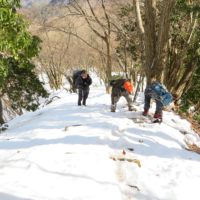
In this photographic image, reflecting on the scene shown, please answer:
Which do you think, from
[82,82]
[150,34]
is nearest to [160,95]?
[150,34]

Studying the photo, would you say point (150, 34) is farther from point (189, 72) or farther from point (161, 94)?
point (189, 72)

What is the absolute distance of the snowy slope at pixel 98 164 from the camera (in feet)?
6.34

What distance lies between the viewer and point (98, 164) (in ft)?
8.00

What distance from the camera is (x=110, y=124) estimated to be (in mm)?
3961

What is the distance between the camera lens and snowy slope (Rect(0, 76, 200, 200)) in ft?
6.34

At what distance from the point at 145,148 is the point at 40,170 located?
2.12m

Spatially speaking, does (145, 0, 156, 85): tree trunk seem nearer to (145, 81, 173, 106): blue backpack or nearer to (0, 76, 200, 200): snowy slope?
(145, 81, 173, 106): blue backpack

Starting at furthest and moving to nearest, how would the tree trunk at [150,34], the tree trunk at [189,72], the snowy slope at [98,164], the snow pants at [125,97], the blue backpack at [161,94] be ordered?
the tree trunk at [189,72] < the snow pants at [125,97] < the tree trunk at [150,34] < the blue backpack at [161,94] < the snowy slope at [98,164]

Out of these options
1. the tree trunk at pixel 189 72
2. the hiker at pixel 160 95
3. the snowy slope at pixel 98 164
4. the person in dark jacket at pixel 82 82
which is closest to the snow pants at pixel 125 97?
the hiker at pixel 160 95

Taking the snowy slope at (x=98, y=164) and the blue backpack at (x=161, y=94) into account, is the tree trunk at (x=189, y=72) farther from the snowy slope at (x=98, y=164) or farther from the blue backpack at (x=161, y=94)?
the snowy slope at (x=98, y=164)

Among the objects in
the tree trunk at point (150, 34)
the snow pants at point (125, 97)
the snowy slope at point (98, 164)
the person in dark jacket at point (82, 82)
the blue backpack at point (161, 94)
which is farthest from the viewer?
the person in dark jacket at point (82, 82)

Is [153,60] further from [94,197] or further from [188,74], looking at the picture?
[94,197]

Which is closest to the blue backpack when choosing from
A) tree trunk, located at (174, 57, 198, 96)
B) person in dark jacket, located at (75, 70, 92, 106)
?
person in dark jacket, located at (75, 70, 92, 106)

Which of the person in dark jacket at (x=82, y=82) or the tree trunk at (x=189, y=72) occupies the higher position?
the tree trunk at (x=189, y=72)
